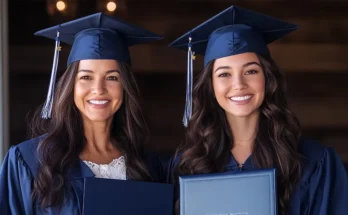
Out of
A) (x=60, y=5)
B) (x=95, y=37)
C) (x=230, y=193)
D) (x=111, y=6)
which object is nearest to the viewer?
(x=230, y=193)

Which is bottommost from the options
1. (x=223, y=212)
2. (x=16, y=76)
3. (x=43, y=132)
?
(x=223, y=212)

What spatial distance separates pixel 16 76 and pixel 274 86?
1995mm

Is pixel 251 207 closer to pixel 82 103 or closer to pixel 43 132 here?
pixel 82 103

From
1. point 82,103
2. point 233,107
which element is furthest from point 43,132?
point 233,107

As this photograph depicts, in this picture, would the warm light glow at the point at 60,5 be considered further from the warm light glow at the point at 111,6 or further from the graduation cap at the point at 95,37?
the graduation cap at the point at 95,37

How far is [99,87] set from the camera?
2.64 meters

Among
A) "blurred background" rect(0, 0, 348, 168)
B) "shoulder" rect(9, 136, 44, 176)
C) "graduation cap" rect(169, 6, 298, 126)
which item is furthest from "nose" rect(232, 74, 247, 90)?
"blurred background" rect(0, 0, 348, 168)

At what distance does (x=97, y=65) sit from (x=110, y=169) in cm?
40

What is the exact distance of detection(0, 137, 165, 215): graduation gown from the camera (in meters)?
2.52

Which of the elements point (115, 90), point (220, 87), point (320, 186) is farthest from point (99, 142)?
point (320, 186)

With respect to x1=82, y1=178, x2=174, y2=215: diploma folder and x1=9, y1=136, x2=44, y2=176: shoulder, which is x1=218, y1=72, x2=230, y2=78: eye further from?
x1=9, y1=136, x2=44, y2=176: shoulder

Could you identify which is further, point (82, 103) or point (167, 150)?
point (167, 150)

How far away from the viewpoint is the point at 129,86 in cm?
272

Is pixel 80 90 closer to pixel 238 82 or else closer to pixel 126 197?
pixel 126 197
